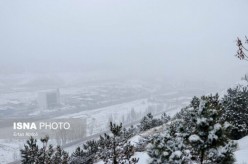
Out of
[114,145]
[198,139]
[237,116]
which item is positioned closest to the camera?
[198,139]

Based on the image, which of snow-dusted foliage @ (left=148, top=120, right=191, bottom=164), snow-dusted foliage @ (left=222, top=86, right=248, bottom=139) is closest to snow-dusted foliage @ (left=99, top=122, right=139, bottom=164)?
snow-dusted foliage @ (left=148, top=120, right=191, bottom=164)

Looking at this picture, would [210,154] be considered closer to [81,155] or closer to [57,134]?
[81,155]

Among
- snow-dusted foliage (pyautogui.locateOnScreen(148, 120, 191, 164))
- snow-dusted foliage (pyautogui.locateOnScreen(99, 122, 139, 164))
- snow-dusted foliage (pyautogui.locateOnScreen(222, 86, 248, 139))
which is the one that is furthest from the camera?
snow-dusted foliage (pyautogui.locateOnScreen(222, 86, 248, 139))

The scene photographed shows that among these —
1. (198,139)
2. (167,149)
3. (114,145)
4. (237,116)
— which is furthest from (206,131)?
(237,116)

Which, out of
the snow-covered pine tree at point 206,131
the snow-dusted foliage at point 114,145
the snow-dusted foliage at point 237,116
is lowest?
the snow-dusted foliage at point 237,116

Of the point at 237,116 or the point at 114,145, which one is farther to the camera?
the point at 237,116

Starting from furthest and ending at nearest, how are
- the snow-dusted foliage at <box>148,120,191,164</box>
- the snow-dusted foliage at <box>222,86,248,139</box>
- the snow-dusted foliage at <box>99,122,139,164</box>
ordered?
1. the snow-dusted foliage at <box>222,86,248,139</box>
2. the snow-dusted foliage at <box>99,122,139,164</box>
3. the snow-dusted foliage at <box>148,120,191,164</box>

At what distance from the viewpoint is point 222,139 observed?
19281 mm

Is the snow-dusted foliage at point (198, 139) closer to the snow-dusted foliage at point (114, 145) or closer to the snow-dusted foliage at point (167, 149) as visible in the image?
the snow-dusted foliage at point (167, 149)

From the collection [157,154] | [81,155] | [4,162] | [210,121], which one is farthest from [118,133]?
[4,162]

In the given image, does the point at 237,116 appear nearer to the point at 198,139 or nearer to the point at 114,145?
the point at 198,139

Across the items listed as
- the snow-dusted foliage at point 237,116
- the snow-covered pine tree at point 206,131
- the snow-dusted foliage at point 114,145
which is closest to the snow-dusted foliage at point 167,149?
the snow-covered pine tree at point 206,131

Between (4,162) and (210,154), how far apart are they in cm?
12989

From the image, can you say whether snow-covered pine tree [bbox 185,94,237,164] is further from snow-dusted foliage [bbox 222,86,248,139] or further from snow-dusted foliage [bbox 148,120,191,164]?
snow-dusted foliage [bbox 222,86,248,139]
